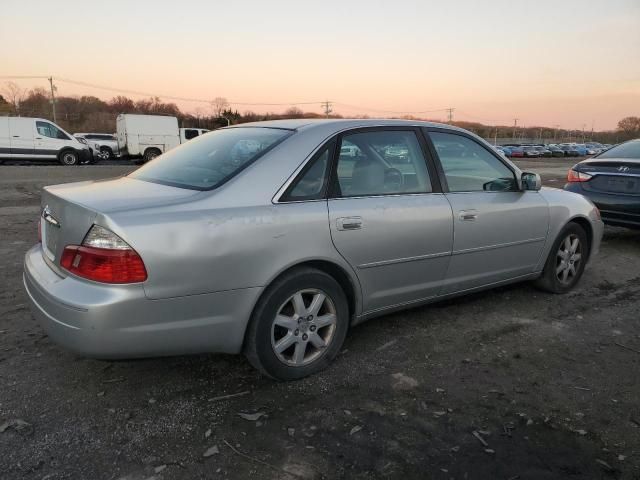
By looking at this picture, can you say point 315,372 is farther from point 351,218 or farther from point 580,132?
point 580,132

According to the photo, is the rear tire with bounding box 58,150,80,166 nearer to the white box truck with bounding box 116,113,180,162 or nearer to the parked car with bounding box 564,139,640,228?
the white box truck with bounding box 116,113,180,162

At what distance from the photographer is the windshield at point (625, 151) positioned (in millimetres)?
6559

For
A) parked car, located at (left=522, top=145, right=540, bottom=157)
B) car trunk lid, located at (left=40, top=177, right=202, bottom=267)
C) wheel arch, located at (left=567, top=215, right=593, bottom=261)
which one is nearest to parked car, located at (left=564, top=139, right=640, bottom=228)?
wheel arch, located at (left=567, top=215, right=593, bottom=261)

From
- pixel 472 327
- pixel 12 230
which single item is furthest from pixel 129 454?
pixel 12 230

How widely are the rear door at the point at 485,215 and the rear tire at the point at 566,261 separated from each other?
11.2 inches

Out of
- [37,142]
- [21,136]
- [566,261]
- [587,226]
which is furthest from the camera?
[37,142]

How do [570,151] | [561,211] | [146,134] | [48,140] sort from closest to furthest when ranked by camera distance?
1. [561,211]
2. [48,140]
3. [146,134]
4. [570,151]

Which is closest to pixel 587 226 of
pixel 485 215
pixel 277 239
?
pixel 485 215

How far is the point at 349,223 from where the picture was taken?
10.2ft

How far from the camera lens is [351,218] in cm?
312

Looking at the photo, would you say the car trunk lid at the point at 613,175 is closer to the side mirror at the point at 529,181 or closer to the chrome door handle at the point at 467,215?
the side mirror at the point at 529,181

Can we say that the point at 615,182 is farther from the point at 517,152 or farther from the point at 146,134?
the point at 517,152

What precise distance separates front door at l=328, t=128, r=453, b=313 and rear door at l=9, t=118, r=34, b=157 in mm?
21354

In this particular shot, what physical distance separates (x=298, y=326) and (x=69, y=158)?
21.8 m
